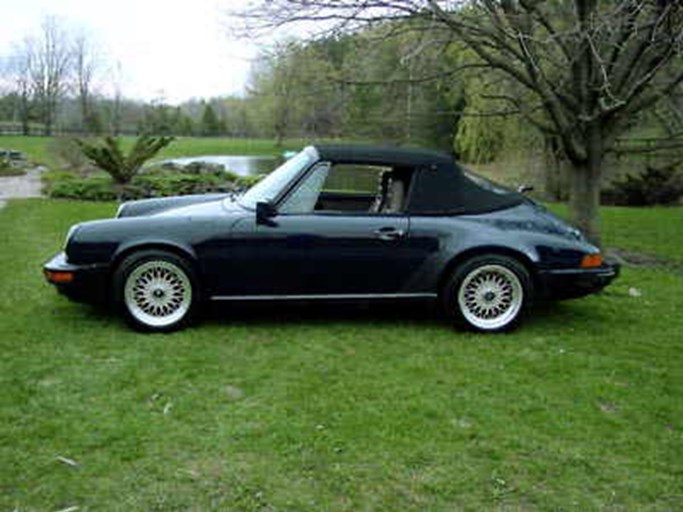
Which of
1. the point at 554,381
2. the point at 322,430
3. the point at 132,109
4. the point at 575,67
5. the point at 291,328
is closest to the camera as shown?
the point at 322,430

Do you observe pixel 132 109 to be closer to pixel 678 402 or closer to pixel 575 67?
pixel 575 67

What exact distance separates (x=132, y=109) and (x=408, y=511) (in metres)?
62.2

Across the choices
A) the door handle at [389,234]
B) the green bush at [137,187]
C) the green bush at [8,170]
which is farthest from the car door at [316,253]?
the green bush at [8,170]

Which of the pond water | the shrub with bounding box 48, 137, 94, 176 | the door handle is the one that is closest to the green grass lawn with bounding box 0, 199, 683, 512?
the door handle

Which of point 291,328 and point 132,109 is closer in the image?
point 291,328

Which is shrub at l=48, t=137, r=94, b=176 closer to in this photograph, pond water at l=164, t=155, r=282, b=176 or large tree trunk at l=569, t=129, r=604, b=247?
pond water at l=164, t=155, r=282, b=176

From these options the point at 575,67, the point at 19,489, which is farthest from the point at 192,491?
the point at 575,67

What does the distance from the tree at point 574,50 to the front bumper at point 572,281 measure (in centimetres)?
260

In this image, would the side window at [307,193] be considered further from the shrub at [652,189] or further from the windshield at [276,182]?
the shrub at [652,189]

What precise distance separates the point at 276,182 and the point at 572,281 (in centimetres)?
249

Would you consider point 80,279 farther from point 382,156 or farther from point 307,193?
point 382,156

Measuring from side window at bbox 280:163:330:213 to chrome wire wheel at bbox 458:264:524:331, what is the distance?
1.37 meters

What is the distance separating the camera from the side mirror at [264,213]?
494 cm

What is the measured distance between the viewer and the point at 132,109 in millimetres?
60031
